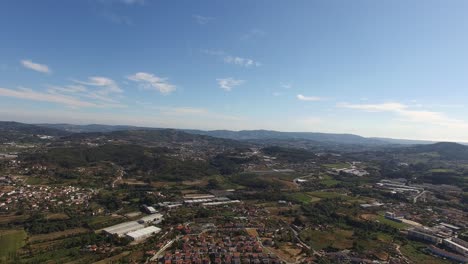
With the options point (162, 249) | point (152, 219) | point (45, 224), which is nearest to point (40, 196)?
point (45, 224)

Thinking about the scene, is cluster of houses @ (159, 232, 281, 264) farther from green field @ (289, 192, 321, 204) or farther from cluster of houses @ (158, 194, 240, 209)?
green field @ (289, 192, 321, 204)

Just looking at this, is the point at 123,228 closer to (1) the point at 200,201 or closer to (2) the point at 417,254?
(1) the point at 200,201

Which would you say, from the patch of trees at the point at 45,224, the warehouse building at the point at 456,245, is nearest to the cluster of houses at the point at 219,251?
the patch of trees at the point at 45,224

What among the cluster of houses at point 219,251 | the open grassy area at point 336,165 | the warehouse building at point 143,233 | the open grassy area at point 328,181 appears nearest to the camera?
the cluster of houses at point 219,251

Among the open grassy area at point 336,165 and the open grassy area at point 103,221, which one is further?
the open grassy area at point 336,165

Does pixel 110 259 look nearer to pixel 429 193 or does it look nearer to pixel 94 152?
pixel 429 193

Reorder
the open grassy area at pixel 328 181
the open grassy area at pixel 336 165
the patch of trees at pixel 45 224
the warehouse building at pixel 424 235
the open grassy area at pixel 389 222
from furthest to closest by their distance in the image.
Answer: the open grassy area at pixel 336 165 < the open grassy area at pixel 328 181 < the open grassy area at pixel 389 222 < the patch of trees at pixel 45 224 < the warehouse building at pixel 424 235

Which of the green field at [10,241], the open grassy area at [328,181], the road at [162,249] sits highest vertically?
the open grassy area at [328,181]

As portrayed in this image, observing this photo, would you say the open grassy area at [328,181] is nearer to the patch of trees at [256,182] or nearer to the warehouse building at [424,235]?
the patch of trees at [256,182]
